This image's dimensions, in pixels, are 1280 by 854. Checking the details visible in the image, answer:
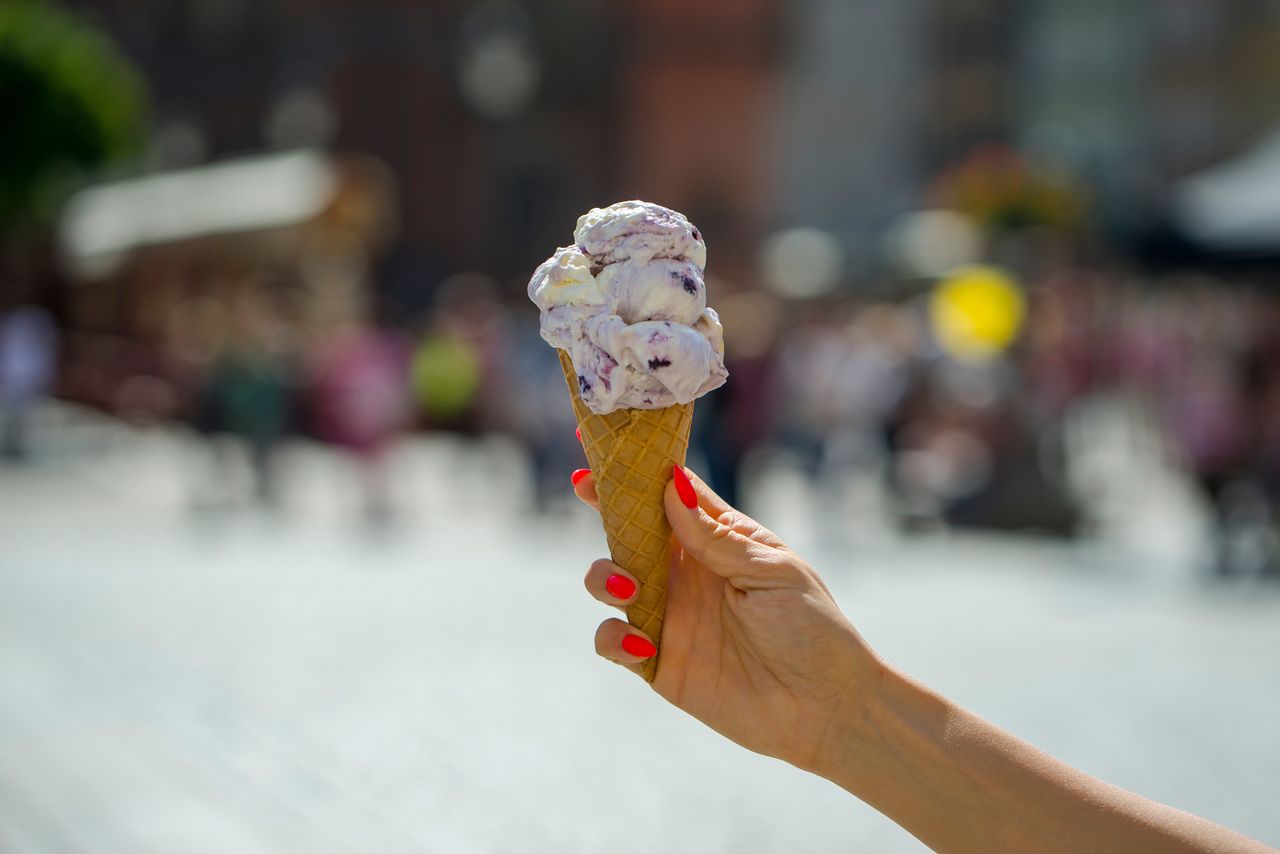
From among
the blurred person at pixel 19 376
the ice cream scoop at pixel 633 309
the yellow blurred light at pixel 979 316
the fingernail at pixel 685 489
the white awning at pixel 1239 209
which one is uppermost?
the ice cream scoop at pixel 633 309

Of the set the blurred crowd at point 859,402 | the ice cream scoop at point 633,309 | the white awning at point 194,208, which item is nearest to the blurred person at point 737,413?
the blurred crowd at point 859,402

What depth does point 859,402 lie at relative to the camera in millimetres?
14055

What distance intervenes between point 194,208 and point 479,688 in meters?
22.4

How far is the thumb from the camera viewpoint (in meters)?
2.26

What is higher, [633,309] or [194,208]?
[633,309]

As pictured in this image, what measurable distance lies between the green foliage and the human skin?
26.2 meters

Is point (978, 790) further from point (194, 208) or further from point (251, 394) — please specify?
point (194, 208)

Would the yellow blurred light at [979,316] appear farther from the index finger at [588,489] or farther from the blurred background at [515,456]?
the index finger at [588,489]

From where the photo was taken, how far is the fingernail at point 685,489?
7.89 ft

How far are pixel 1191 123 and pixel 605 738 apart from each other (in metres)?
41.7

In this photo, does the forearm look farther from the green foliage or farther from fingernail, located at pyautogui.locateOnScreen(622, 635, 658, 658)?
the green foliage

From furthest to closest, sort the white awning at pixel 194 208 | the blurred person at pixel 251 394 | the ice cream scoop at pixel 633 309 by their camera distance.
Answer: the white awning at pixel 194 208
the blurred person at pixel 251 394
the ice cream scoop at pixel 633 309

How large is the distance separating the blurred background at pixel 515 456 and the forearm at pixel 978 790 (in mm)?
2951

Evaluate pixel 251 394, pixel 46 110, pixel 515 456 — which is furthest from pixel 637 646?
pixel 46 110
